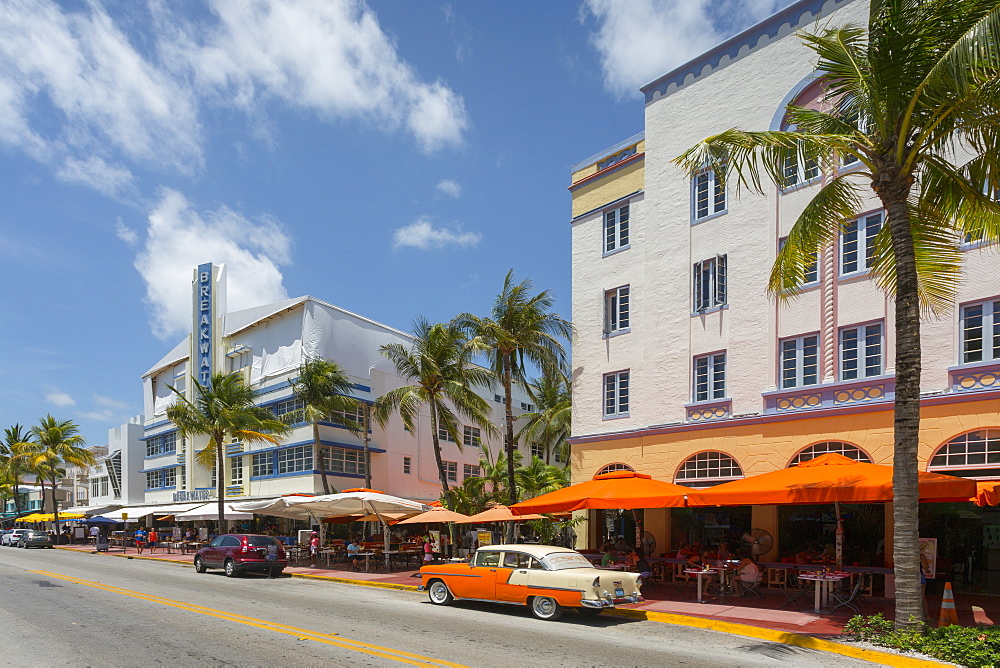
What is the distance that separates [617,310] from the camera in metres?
25.8

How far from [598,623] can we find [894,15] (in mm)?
11595

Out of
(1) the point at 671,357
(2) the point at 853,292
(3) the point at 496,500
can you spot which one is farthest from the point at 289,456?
(2) the point at 853,292

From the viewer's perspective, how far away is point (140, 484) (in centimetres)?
6112

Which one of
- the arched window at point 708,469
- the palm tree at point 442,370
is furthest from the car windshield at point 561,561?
the palm tree at point 442,370

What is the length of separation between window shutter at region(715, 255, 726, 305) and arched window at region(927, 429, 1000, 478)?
7295 mm

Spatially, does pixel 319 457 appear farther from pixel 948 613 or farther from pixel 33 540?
pixel 948 613

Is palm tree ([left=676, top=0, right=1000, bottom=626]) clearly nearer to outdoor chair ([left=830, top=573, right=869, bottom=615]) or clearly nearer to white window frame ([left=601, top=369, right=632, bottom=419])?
outdoor chair ([left=830, top=573, right=869, bottom=615])

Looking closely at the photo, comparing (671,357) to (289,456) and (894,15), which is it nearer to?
(894,15)

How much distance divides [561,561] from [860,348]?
982 cm

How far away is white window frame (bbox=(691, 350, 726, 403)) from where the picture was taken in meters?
22.5

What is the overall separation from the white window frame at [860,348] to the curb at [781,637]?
26.9 feet

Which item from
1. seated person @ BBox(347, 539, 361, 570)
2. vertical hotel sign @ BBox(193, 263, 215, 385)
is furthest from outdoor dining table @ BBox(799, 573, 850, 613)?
vertical hotel sign @ BBox(193, 263, 215, 385)

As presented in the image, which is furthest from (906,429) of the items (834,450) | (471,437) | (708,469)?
(471,437)

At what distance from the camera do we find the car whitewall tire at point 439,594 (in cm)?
1736
